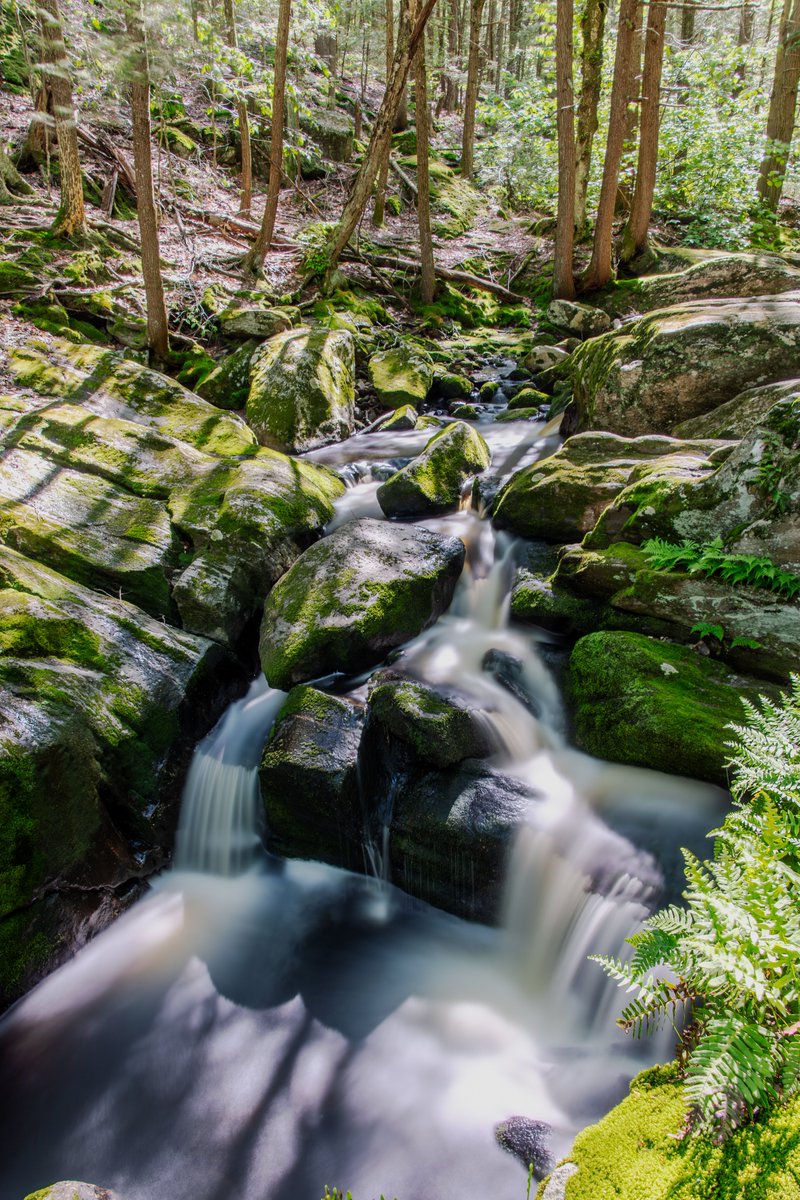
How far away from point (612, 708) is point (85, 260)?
1264 centimetres

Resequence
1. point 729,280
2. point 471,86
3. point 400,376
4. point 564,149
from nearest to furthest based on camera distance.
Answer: point 729,280
point 400,376
point 564,149
point 471,86

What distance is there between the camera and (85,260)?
39.6 feet

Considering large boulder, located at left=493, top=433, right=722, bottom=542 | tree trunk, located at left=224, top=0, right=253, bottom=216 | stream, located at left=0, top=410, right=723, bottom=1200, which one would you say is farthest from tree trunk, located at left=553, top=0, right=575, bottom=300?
stream, located at left=0, top=410, right=723, bottom=1200

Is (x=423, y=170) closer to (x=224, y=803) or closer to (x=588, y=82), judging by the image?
(x=588, y=82)

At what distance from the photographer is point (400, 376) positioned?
12273 mm

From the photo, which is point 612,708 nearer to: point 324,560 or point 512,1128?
point 512,1128

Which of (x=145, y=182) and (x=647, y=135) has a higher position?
(x=647, y=135)

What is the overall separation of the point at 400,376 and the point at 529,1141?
1142 centimetres

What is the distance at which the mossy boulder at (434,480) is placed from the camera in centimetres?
824

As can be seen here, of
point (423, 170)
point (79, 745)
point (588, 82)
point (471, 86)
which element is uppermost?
point (471, 86)

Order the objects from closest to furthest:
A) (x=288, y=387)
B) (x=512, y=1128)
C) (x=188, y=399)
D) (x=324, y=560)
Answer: (x=512, y=1128), (x=324, y=560), (x=188, y=399), (x=288, y=387)

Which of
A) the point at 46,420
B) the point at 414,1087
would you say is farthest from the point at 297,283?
the point at 414,1087

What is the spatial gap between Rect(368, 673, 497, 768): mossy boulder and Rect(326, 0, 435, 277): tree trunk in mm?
12381

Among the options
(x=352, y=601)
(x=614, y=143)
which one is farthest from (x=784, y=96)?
(x=352, y=601)
